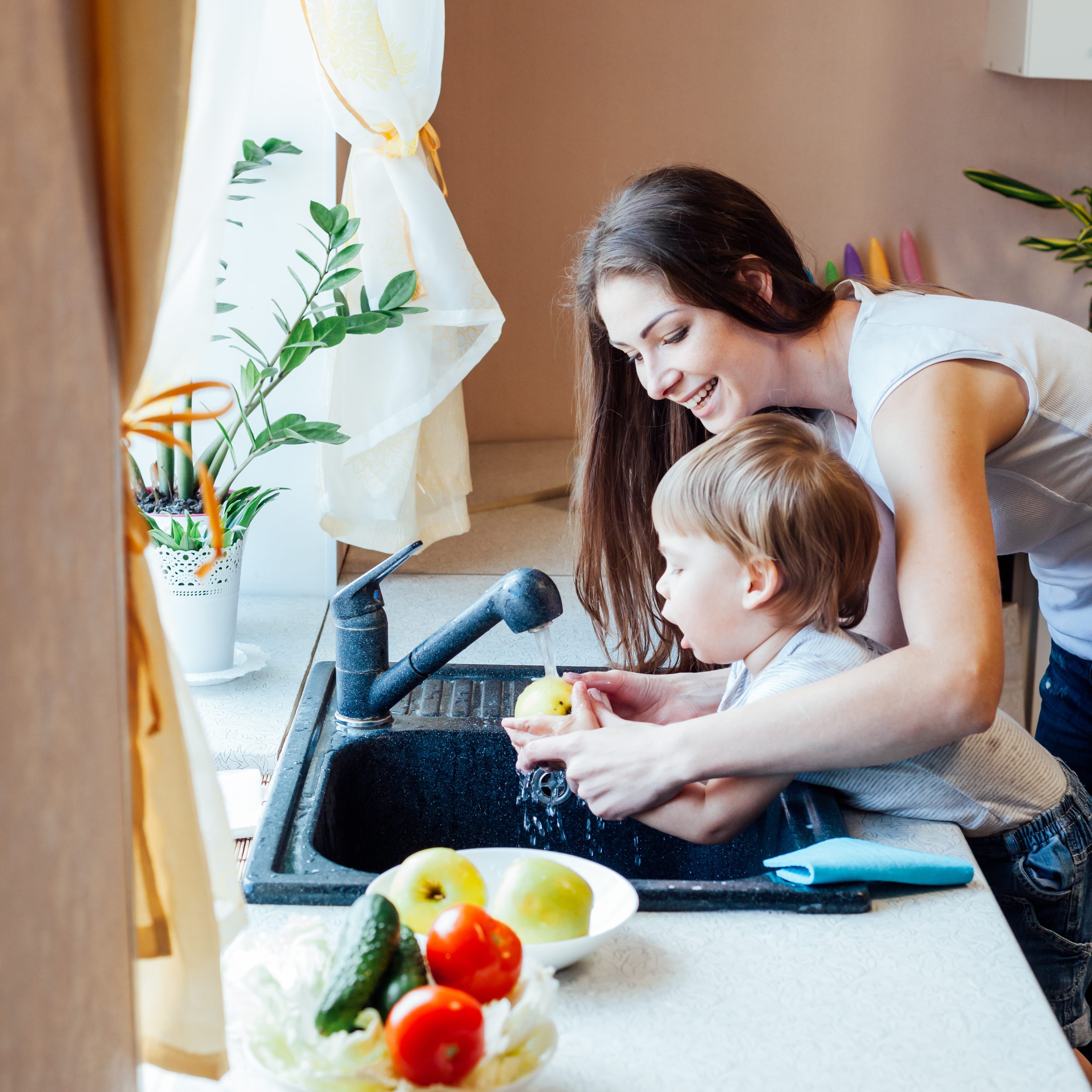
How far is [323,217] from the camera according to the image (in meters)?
1.63

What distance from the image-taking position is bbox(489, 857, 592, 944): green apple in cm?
84

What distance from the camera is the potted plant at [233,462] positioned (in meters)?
1.54

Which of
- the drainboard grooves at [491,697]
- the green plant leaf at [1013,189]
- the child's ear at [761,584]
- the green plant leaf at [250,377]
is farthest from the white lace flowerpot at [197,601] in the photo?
the green plant leaf at [1013,189]

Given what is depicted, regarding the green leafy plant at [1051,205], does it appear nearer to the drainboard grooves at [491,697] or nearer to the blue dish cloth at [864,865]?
the drainboard grooves at [491,697]

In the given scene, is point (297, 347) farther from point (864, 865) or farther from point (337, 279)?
point (864, 865)

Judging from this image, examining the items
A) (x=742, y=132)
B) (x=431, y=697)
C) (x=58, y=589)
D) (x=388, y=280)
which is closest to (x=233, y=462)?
(x=388, y=280)

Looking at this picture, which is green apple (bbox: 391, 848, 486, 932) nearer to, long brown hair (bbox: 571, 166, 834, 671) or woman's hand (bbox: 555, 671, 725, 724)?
woman's hand (bbox: 555, 671, 725, 724)

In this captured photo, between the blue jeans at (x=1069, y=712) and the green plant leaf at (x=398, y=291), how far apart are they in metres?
0.99

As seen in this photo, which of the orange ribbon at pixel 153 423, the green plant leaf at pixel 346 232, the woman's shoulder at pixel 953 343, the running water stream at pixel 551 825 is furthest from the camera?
the green plant leaf at pixel 346 232

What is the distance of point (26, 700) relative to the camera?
46cm

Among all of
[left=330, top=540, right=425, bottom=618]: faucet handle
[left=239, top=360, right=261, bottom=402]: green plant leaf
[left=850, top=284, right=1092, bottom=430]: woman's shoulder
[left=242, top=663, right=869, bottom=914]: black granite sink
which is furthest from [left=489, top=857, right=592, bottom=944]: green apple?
[left=239, top=360, right=261, bottom=402]: green plant leaf

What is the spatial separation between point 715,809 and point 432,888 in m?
0.34

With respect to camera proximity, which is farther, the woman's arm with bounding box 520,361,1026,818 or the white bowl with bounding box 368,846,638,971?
the woman's arm with bounding box 520,361,1026,818

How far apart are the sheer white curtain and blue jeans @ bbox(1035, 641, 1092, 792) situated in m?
0.93
